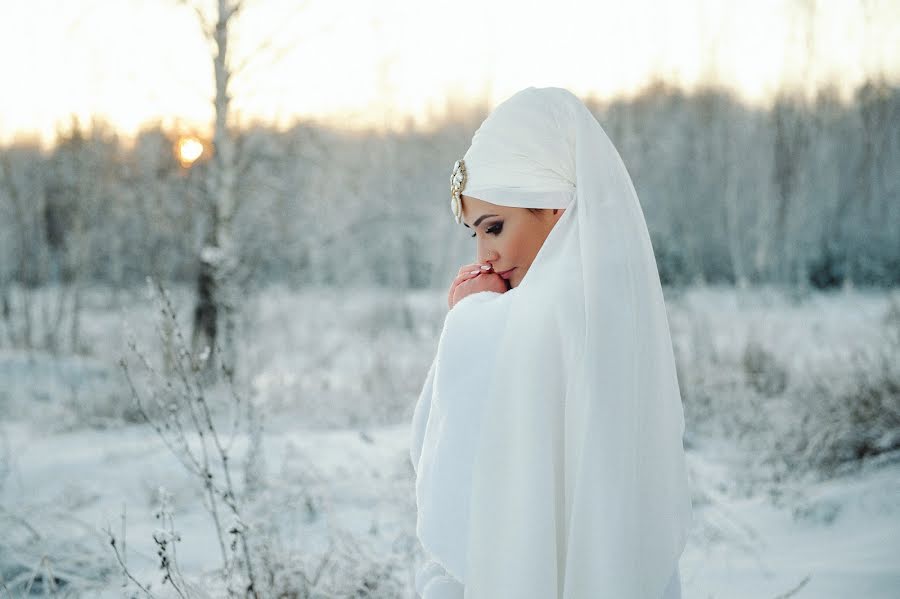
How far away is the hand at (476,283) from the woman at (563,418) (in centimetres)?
10

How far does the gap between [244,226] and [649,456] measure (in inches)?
321

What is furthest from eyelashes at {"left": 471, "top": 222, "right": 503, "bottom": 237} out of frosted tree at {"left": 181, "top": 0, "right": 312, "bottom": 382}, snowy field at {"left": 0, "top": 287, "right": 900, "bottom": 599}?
frosted tree at {"left": 181, "top": 0, "right": 312, "bottom": 382}

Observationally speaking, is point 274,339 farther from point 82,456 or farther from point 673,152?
point 673,152

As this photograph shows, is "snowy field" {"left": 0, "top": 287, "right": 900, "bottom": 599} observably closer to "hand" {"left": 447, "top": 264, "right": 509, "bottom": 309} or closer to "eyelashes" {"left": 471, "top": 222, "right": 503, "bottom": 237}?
"hand" {"left": 447, "top": 264, "right": 509, "bottom": 309}

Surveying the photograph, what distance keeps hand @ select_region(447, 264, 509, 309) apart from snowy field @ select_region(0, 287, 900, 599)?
97cm

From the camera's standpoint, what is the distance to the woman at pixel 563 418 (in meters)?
1.27

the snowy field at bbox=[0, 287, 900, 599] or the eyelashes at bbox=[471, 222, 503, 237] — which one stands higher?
the eyelashes at bbox=[471, 222, 503, 237]

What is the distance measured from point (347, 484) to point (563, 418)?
2752mm

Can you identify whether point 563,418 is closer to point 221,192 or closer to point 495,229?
point 495,229

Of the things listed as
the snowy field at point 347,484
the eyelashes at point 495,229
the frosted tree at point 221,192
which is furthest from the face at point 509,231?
the frosted tree at point 221,192

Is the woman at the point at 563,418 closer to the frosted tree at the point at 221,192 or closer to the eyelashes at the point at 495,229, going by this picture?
the eyelashes at the point at 495,229

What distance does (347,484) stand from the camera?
152 inches

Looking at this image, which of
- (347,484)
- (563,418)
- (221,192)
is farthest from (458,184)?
(221,192)

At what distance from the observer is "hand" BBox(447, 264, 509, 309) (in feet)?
4.99
